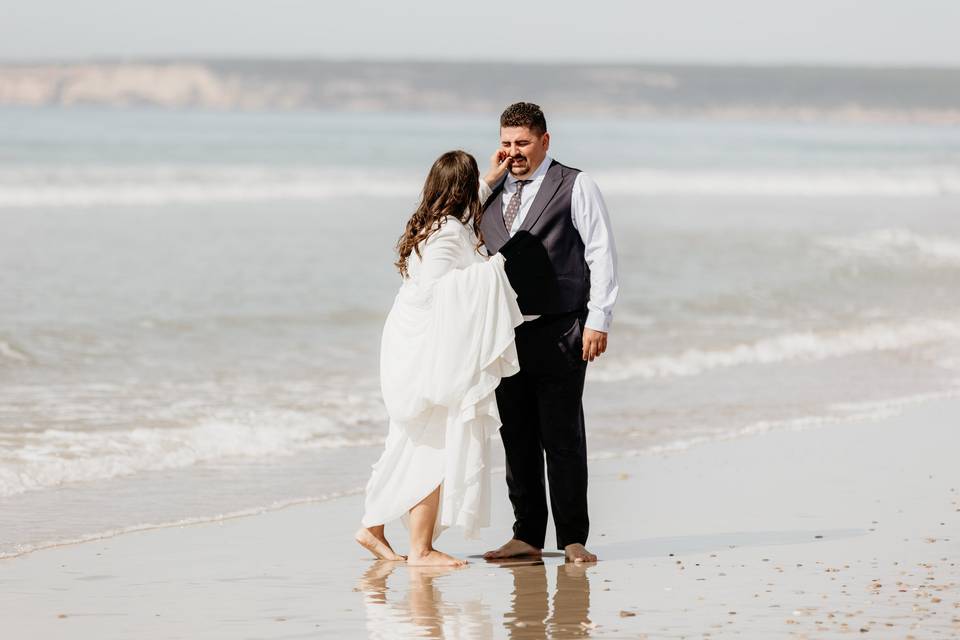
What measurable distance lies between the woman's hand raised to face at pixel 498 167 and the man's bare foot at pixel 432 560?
1395 millimetres

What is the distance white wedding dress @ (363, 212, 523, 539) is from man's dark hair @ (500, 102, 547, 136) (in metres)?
Answer: 0.42

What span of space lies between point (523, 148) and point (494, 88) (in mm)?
108834

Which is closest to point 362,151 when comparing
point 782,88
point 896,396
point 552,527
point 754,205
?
point 754,205

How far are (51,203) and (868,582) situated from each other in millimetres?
22320

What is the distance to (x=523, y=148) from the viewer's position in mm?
4867

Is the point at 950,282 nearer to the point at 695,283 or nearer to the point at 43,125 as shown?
the point at 695,283

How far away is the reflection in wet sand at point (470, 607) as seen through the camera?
4.16m

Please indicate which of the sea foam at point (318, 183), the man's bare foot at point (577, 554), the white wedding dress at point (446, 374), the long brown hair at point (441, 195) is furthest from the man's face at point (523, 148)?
the sea foam at point (318, 183)

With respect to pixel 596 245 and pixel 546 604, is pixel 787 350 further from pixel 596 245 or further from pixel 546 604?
pixel 546 604

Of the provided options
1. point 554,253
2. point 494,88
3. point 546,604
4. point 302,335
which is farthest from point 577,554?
point 494,88

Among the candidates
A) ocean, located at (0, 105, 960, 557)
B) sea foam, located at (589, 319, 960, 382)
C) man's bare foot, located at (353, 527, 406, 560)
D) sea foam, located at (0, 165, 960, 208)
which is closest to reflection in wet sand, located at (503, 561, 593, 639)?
man's bare foot, located at (353, 527, 406, 560)

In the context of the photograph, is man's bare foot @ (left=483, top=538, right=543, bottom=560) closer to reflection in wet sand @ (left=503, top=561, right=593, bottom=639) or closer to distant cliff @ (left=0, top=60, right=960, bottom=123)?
reflection in wet sand @ (left=503, top=561, right=593, bottom=639)

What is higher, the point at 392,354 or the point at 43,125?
the point at 43,125

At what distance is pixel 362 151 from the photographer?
4697cm
